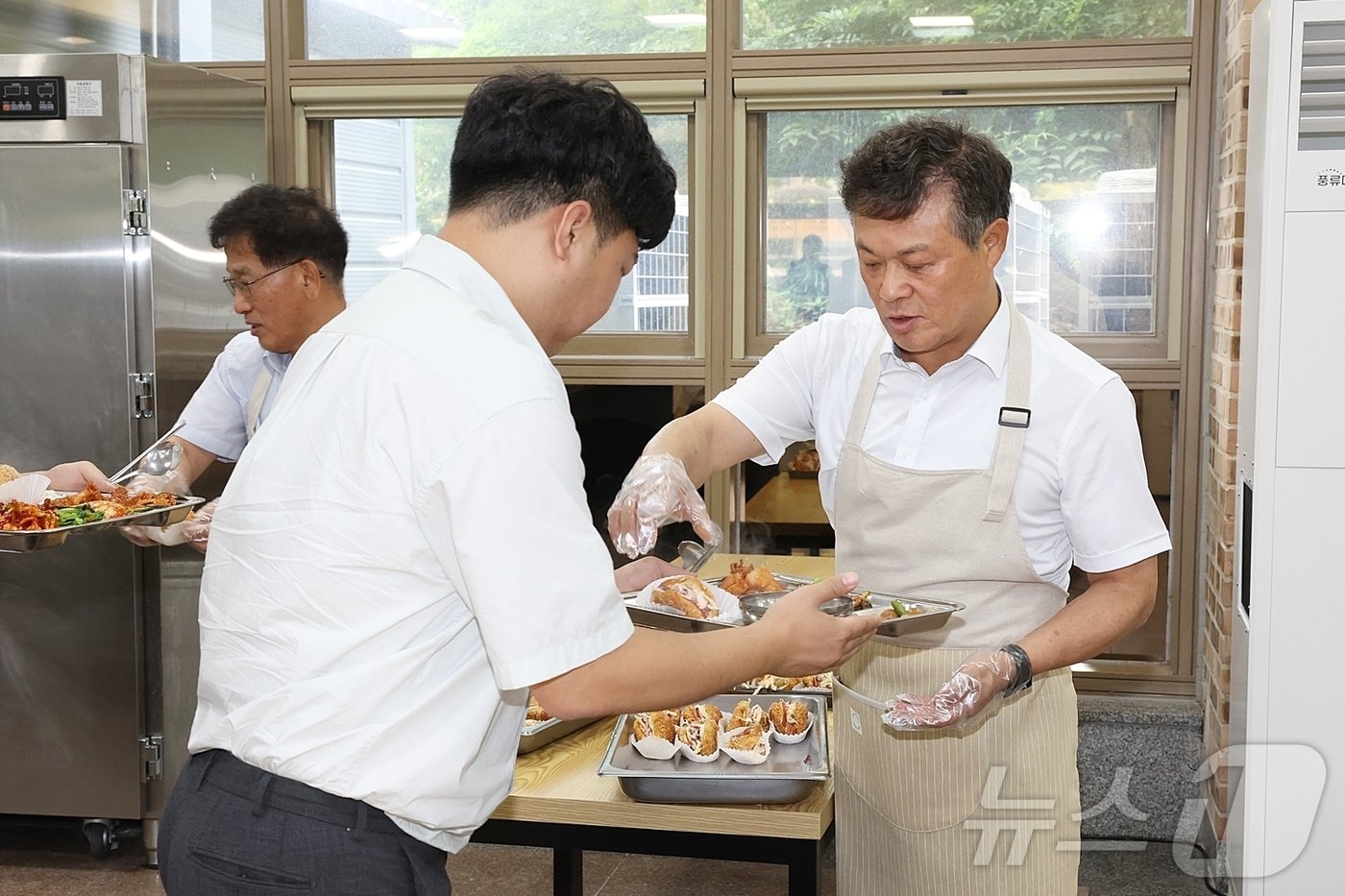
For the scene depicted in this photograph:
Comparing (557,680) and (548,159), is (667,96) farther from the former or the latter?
(557,680)

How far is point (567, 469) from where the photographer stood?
4.23 feet

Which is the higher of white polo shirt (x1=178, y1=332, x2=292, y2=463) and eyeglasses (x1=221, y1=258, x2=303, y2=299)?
eyeglasses (x1=221, y1=258, x2=303, y2=299)

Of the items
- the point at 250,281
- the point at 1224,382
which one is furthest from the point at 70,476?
the point at 1224,382

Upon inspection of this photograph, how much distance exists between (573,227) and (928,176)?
0.74 m

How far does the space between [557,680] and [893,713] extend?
2.41 feet

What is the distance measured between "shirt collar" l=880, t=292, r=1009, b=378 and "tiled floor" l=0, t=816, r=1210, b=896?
2.02 m

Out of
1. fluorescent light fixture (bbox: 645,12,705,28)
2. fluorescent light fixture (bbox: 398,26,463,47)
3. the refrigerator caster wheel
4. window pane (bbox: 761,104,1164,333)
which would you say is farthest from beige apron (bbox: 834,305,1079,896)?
fluorescent light fixture (bbox: 398,26,463,47)

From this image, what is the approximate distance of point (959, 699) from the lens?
1.85m

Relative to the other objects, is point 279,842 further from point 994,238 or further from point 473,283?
point 994,238

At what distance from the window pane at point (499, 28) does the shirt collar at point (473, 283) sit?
2.98 metres

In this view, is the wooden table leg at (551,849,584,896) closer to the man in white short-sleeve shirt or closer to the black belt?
the man in white short-sleeve shirt

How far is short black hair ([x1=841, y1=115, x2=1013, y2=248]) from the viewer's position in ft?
6.38

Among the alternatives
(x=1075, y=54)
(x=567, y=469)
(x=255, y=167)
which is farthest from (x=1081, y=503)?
(x=255, y=167)

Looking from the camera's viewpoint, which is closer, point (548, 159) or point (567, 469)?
point (567, 469)
